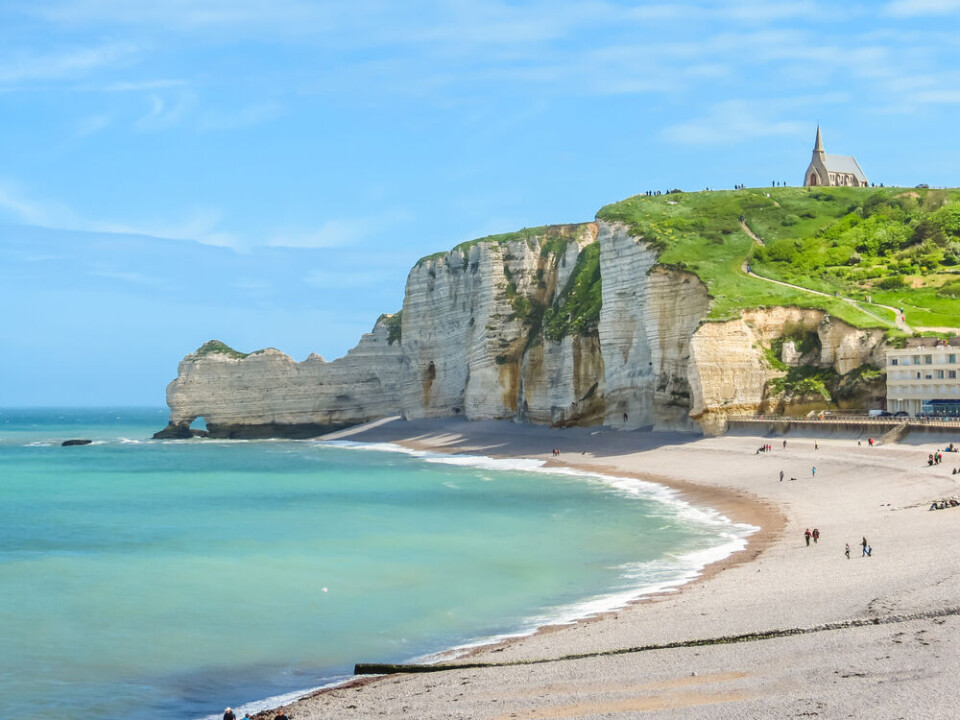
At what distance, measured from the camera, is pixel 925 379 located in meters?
52.6

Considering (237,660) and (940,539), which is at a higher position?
(940,539)

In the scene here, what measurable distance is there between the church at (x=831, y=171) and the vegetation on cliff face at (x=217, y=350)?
205 feet

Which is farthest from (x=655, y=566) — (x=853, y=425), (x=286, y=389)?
(x=286, y=389)

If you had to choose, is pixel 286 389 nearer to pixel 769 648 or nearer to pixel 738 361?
pixel 738 361

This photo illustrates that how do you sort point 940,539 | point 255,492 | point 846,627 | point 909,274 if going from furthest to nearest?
point 909,274 → point 255,492 → point 940,539 → point 846,627

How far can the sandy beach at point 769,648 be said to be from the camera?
1475 cm

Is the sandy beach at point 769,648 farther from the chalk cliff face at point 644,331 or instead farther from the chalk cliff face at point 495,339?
the chalk cliff face at point 495,339

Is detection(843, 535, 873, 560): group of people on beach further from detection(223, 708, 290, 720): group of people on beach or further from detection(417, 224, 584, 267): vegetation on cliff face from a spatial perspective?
detection(417, 224, 584, 267): vegetation on cliff face

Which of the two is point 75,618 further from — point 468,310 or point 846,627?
point 468,310

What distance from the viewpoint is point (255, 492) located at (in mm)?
52906

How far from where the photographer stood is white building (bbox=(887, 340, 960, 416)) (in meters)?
51.7

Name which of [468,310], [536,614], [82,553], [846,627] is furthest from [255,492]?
[468,310]

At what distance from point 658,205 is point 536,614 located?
59370 millimetres

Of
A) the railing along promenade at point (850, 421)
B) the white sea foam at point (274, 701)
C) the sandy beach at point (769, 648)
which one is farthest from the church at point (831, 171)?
the white sea foam at point (274, 701)
